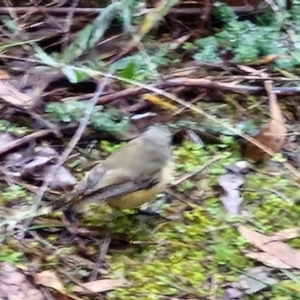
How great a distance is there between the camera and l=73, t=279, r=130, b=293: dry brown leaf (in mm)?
2039

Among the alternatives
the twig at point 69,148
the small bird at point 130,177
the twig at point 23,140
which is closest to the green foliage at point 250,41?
the twig at point 69,148

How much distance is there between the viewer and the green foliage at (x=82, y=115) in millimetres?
2660

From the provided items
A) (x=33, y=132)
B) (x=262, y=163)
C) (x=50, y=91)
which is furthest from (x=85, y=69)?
(x=262, y=163)

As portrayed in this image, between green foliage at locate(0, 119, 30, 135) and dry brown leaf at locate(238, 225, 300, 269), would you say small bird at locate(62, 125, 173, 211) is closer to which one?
dry brown leaf at locate(238, 225, 300, 269)

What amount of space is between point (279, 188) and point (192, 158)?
0.30 m

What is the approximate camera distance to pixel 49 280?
6.75 feet

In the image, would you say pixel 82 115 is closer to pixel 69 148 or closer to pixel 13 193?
pixel 69 148

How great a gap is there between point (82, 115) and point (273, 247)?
82cm

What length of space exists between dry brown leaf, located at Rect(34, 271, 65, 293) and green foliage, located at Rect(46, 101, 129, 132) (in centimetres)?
70

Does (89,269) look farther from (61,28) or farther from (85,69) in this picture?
(61,28)

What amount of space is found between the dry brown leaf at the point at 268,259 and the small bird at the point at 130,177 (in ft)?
1.01

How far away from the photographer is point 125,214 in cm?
232

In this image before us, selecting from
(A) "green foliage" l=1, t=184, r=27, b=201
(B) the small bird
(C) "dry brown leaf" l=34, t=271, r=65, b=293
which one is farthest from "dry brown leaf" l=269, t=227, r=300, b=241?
(A) "green foliage" l=1, t=184, r=27, b=201

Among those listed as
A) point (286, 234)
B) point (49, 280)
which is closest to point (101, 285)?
point (49, 280)
